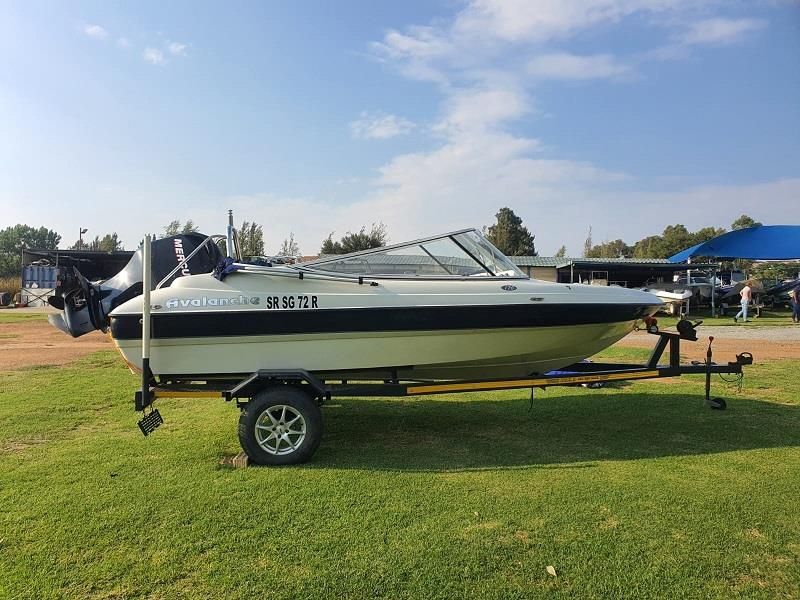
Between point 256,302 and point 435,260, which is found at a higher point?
point 435,260

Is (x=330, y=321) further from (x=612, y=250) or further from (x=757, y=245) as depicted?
(x=612, y=250)

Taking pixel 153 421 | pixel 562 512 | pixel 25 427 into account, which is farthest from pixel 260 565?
pixel 25 427

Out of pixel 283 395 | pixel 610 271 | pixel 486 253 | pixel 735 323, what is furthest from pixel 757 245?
pixel 283 395

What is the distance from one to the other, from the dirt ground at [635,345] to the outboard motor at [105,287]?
3.69 m

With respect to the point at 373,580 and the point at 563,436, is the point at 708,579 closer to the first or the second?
the point at 373,580

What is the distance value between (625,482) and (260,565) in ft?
8.79

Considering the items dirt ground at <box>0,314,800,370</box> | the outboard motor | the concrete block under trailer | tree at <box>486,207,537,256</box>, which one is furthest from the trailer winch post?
tree at <box>486,207,537,256</box>

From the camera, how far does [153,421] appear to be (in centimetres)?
494

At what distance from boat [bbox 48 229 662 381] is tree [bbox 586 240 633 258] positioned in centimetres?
5190

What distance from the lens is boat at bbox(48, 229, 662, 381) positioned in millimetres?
4941

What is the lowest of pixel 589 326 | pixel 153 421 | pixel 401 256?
pixel 153 421

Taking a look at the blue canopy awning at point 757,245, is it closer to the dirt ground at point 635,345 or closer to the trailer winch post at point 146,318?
the dirt ground at point 635,345

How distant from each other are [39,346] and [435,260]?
12159 mm

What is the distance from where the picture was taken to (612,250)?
5994cm
